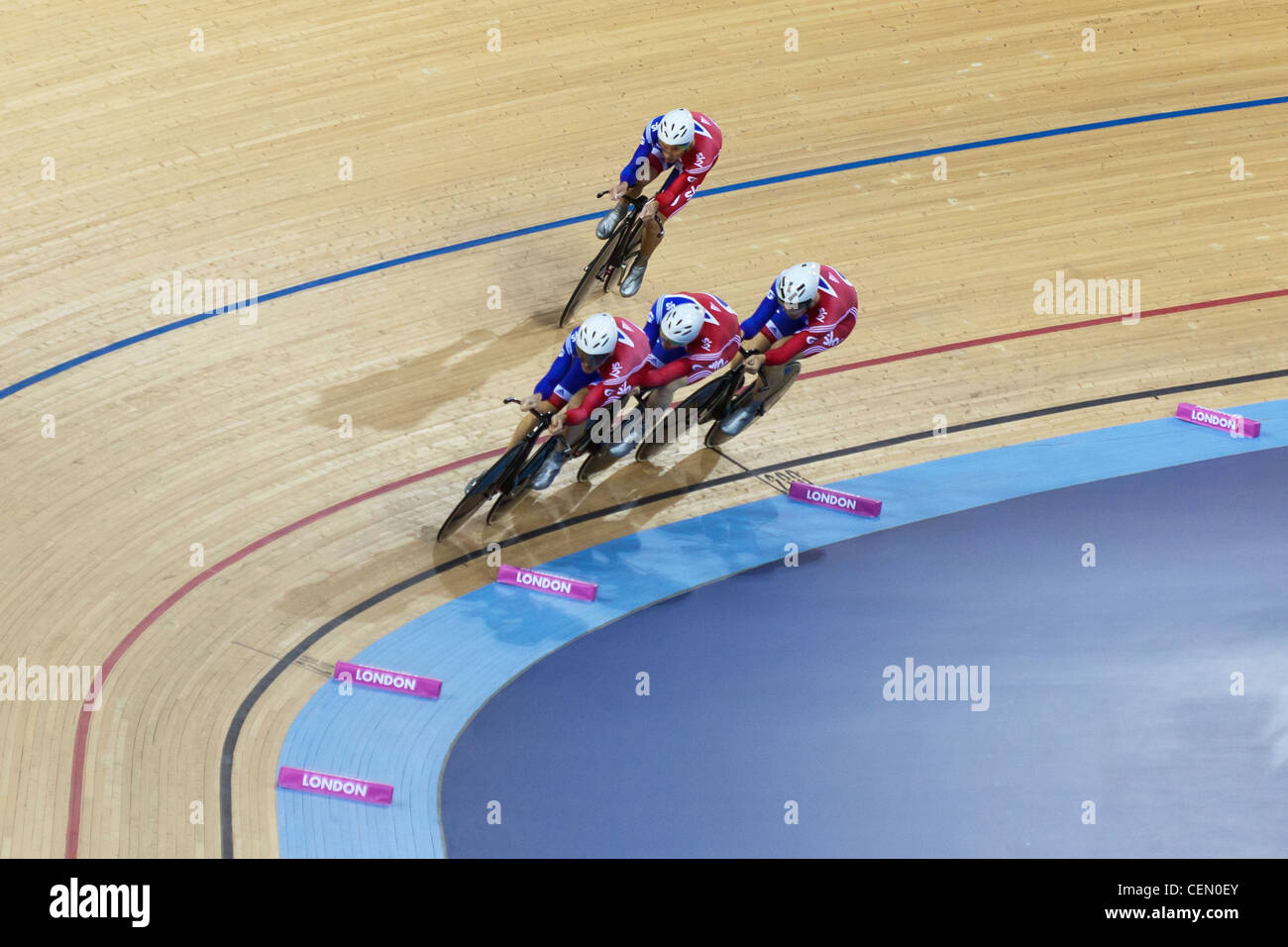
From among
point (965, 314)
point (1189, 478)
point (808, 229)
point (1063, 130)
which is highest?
point (1063, 130)

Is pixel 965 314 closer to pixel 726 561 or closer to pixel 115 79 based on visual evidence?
pixel 726 561

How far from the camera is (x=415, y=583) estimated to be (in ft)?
18.2

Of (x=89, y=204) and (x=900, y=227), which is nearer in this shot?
(x=89, y=204)

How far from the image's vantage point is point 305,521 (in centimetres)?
572

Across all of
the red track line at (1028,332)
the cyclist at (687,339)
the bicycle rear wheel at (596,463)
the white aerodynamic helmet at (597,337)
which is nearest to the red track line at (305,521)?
the red track line at (1028,332)

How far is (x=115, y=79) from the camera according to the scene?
7.96m

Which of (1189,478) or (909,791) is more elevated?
(1189,478)

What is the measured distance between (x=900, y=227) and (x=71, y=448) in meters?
4.39
